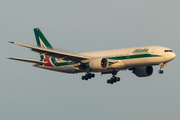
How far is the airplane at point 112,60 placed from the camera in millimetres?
66188

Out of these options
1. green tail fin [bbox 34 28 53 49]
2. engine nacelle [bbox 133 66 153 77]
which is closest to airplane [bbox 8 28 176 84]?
engine nacelle [bbox 133 66 153 77]

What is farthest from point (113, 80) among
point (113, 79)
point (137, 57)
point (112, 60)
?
point (137, 57)

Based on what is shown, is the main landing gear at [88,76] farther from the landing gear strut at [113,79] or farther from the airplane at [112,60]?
the landing gear strut at [113,79]

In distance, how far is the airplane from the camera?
66.2 meters

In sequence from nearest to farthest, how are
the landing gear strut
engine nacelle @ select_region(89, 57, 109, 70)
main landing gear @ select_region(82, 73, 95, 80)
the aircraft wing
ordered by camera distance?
the aircraft wing
engine nacelle @ select_region(89, 57, 109, 70)
the landing gear strut
main landing gear @ select_region(82, 73, 95, 80)

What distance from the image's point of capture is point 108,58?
230ft

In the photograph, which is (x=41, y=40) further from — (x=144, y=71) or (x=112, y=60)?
(x=144, y=71)

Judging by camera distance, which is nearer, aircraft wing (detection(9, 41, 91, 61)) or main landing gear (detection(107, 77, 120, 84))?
aircraft wing (detection(9, 41, 91, 61))

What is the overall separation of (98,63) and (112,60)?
285 centimetres

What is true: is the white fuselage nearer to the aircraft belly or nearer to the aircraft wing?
the aircraft wing

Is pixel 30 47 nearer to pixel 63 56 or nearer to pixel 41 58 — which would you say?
pixel 63 56

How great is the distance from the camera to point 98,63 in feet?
221

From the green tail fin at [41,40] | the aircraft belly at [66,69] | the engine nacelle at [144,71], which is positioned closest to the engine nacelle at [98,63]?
the aircraft belly at [66,69]

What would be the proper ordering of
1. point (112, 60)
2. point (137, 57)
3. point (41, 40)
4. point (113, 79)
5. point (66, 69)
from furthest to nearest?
point (41, 40), point (66, 69), point (113, 79), point (112, 60), point (137, 57)
